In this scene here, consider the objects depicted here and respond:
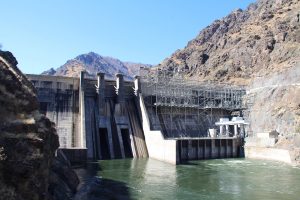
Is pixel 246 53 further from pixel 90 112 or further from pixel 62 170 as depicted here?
pixel 62 170

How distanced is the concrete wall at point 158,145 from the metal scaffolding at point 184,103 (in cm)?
392

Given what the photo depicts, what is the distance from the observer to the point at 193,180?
28422mm

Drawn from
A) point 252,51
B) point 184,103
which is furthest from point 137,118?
point 252,51

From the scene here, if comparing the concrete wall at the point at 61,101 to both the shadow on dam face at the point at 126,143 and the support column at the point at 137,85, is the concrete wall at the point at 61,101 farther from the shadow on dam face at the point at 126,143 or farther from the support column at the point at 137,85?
the support column at the point at 137,85

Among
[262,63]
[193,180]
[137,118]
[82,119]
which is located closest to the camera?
[193,180]

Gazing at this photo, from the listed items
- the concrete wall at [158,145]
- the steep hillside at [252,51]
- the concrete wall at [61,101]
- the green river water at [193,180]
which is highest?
the steep hillside at [252,51]

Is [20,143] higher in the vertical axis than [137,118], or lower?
lower

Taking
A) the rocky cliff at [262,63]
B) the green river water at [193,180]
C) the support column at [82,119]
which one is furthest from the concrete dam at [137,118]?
the rocky cliff at [262,63]

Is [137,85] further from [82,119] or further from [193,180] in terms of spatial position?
[193,180]

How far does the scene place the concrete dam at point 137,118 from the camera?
40.2 m

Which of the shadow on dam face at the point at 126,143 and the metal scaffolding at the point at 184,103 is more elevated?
the metal scaffolding at the point at 184,103

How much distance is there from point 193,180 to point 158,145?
39.7ft

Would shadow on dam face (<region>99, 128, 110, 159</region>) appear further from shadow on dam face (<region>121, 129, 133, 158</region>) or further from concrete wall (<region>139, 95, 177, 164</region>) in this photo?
concrete wall (<region>139, 95, 177, 164</region>)

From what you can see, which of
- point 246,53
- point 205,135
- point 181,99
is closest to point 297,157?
point 205,135
